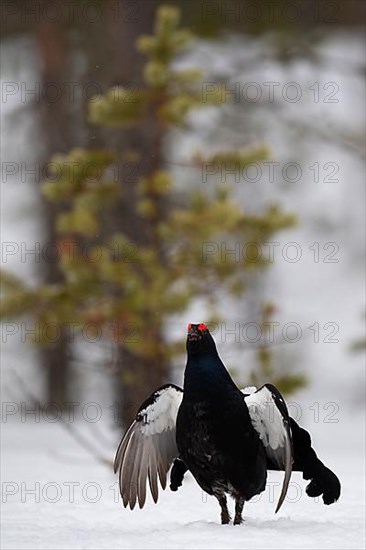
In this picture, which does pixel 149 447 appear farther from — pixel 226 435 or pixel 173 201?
pixel 173 201

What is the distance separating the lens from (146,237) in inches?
384

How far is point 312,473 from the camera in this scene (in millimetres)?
5512

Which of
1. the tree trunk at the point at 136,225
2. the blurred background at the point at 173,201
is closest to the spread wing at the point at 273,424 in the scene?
the blurred background at the point at 173,201

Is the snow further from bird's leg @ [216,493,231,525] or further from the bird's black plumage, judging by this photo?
the bird's black plumage

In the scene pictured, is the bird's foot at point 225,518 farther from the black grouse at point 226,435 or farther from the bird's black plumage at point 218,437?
the bird's black plumage at point 218,437

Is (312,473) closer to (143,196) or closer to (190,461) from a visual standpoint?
(190,461)

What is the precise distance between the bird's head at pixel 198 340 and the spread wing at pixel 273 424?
1.12ft

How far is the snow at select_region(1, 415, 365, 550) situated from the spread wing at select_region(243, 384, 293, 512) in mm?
Result: 301

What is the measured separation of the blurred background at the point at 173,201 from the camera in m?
9.42

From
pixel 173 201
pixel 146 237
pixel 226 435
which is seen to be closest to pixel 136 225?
pixel 146 237

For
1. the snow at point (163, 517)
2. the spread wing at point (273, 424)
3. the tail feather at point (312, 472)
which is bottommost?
the snow at point (163, 517)

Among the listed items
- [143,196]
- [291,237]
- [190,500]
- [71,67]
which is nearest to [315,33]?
[71,67]

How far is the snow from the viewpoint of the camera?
4.70 meters

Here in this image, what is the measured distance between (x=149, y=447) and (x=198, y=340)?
0.71 metres
